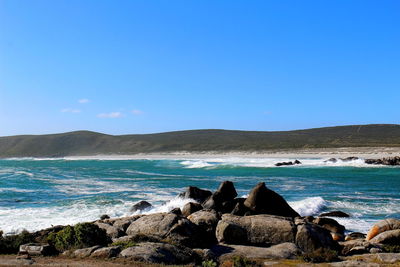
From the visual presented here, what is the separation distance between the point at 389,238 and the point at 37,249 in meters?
12.6

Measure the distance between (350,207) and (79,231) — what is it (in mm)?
18035

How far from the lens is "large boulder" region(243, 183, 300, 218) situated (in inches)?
806

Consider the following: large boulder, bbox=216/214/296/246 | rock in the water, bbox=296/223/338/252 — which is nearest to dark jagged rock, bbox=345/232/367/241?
rock in the water, bbox=296/223/338/252

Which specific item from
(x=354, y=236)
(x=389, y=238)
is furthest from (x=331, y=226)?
(x=389, y=238)

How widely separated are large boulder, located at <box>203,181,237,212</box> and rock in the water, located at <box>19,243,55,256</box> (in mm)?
10719

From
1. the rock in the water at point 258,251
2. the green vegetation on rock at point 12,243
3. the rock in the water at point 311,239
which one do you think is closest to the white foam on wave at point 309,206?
the rock in the water at point 311,239

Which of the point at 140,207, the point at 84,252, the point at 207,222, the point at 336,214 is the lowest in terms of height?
the point at 336,214

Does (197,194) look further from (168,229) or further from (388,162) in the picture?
(388,162)

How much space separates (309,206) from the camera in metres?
26.2

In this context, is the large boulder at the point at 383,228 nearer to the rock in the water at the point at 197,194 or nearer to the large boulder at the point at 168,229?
the large boulder at the point at 168,229

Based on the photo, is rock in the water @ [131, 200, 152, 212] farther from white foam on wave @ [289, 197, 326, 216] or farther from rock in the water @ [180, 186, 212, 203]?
white foam on wave @ [289, 197, 326, 216]

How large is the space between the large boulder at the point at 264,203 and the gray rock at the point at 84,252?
922 centimetres

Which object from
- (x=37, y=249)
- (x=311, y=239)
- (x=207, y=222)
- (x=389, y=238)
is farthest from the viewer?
(x=207, y=222)

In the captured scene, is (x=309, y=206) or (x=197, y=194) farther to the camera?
(x=197, y=194)
